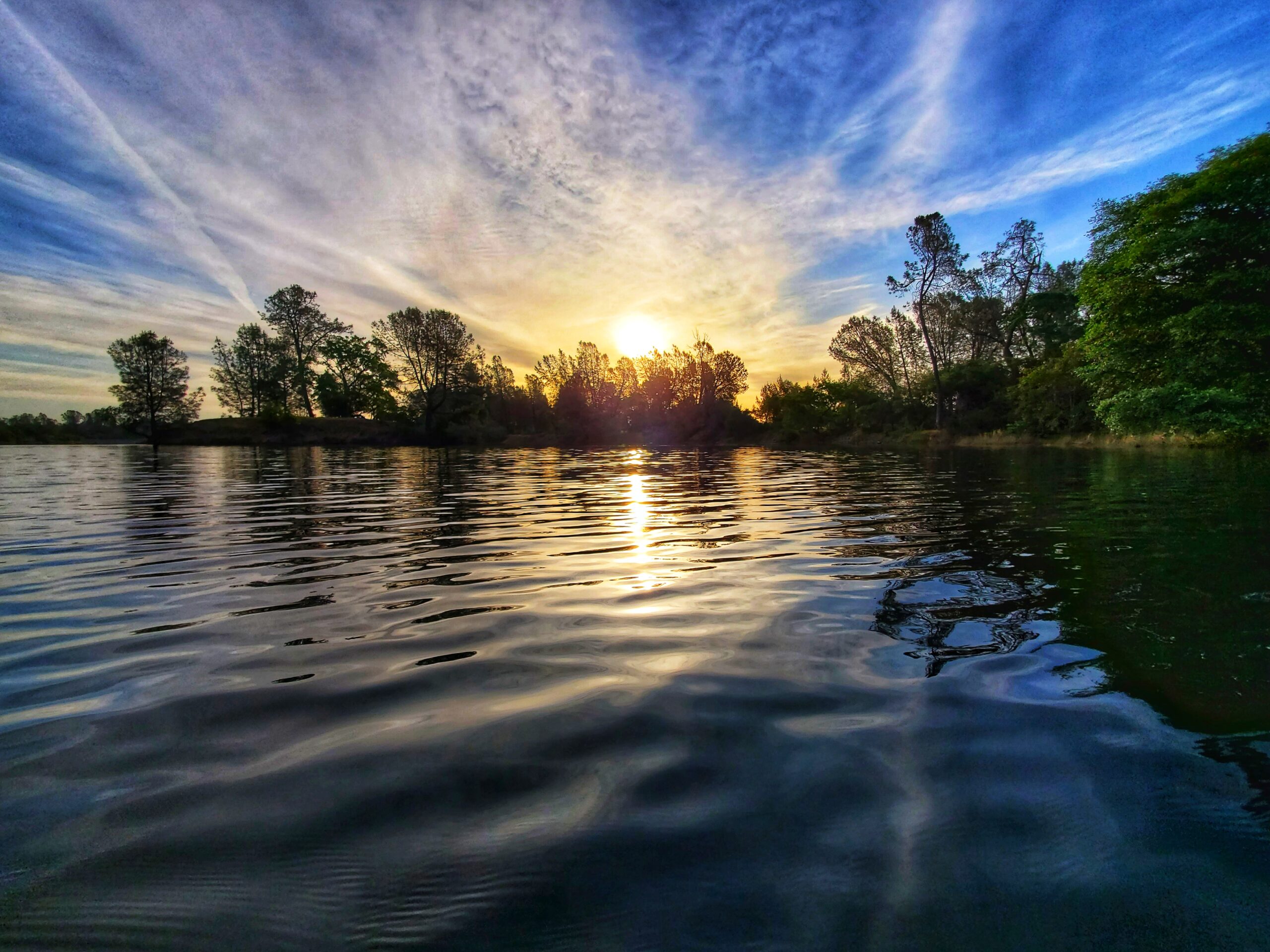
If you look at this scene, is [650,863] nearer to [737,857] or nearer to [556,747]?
[737,857]

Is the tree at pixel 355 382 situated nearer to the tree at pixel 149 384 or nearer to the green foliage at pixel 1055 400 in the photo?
the tree at pixel 149 384

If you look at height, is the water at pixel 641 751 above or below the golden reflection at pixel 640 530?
below

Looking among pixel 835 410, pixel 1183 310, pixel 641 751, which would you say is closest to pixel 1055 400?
pixel 1183 310

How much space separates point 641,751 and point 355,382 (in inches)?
3028

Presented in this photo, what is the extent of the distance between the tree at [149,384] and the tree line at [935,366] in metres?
0.16

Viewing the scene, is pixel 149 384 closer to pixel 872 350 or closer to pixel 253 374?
pixel 253 374

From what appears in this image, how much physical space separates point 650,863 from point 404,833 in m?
0.73

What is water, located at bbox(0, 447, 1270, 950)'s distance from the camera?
1.33m

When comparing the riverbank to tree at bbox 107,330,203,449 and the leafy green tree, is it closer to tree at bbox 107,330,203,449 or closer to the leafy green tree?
tree at bbox 107,330,203,449

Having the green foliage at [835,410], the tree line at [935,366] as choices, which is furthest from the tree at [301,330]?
the green foliage at [835,410]

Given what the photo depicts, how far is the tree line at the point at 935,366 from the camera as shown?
2072cm

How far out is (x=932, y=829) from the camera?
1.62m

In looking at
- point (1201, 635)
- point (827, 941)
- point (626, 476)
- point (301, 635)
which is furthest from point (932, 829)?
point (626, 476)

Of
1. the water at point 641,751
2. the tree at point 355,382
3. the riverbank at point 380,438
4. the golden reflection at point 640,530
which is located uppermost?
the tree at point 355,382
